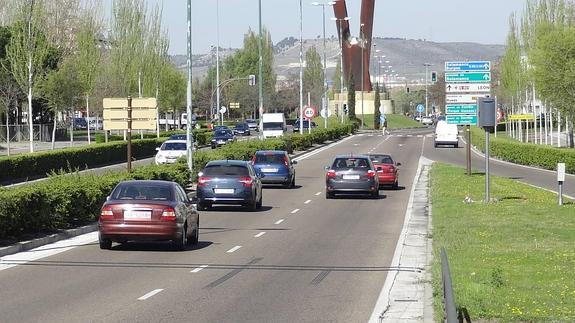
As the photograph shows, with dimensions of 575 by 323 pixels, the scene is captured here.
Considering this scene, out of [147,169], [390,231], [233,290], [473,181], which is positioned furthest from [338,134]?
[233,290]

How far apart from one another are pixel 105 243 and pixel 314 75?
163 m

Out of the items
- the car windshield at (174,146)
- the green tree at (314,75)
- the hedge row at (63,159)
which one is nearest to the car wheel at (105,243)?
the hedge row at (63,159)

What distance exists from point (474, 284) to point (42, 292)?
6.01 m

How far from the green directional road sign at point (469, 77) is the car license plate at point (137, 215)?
20.7m

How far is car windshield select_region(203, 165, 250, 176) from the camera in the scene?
33031 millimetres

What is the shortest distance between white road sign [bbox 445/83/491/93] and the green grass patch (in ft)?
15.1

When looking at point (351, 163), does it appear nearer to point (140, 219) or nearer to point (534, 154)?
point (140, 219)

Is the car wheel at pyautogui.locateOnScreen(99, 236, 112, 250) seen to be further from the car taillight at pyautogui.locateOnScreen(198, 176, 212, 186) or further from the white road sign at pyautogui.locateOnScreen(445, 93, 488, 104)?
the white road sign at pyautogui.locateOnScreen(445, 93, 488, 104)

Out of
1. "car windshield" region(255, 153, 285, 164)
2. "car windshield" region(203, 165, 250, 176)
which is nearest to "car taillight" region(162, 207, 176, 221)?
"car windshield" region(203, 165, 250, 176)

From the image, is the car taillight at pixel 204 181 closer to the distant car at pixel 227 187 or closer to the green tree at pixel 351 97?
the distant car at pixel 227 187

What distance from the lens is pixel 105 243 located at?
2114 cm

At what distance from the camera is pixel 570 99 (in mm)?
67750

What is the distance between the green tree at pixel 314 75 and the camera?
7092 inches

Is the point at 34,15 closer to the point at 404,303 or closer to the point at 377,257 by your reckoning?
the point at 377,257
